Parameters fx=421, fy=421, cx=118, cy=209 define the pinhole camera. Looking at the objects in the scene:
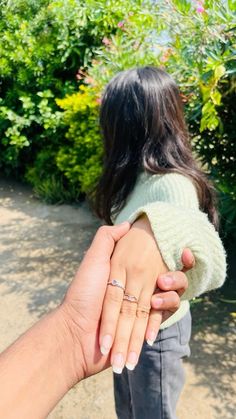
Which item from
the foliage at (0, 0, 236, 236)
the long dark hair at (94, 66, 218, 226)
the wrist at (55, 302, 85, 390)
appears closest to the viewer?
the wrist at (55, 302, 85, 390)

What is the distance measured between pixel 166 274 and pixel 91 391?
77.4 inches

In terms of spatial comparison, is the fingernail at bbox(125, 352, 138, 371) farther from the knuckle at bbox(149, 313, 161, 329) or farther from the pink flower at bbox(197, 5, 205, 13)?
the pink flower at bbox(197, 5, 205, 13)

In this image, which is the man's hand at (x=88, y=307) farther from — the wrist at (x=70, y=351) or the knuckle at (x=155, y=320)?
the knuckle at (x=155, y=320)

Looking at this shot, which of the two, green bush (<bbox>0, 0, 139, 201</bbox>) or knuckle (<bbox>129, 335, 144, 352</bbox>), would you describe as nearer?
knuckle (<bbox>129, 335, 144, 352</bbox>)

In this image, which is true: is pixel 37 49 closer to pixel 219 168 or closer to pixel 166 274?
pixel 219 168

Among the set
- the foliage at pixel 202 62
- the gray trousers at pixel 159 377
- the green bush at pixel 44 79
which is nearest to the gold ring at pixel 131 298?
the gray trousers at pixel 159 377

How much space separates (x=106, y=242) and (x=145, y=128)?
0.62 meters

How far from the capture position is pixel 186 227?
122 centimetres

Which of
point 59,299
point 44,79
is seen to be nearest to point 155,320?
point 59,299

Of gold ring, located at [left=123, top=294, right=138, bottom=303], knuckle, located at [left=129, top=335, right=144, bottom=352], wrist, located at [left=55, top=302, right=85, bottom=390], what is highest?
gold ring, located at [left=123, top=294, right=138, bottom=303]

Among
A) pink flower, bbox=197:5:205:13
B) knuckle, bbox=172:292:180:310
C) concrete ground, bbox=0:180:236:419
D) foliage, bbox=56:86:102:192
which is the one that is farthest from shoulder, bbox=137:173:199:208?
foliage, bbox=56:86:102:192

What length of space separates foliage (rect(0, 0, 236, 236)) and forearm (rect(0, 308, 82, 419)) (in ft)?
4.84

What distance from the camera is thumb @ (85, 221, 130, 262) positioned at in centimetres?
124

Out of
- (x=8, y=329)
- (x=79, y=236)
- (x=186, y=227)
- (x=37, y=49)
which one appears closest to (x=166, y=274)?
(x=186, y=227)
